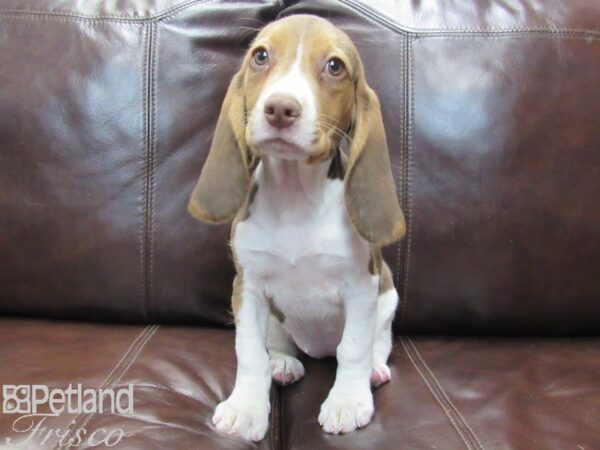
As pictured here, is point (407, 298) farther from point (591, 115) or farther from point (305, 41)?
point (305, 41)

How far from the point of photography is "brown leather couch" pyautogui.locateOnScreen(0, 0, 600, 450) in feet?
6.00

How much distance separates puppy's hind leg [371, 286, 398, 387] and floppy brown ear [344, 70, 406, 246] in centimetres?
28

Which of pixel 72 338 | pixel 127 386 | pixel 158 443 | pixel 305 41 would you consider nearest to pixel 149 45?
pixel 305 41

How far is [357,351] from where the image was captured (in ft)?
4.75

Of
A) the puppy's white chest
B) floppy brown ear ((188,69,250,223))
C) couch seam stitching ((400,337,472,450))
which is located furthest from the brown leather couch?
floppy brown ear ((188,69,250,223))

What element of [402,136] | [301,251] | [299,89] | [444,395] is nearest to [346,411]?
[444,395]

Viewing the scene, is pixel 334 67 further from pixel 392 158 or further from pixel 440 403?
pixel 440 403

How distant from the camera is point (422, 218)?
6.02ft

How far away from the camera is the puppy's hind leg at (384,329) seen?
1607 mm

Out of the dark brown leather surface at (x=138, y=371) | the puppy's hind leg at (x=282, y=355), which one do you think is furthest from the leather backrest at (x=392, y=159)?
the puppy's hind leg at (x=282, y=355)

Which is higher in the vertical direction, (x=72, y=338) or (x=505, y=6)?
(x=505, y=6)

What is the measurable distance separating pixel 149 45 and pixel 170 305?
74 centimetres

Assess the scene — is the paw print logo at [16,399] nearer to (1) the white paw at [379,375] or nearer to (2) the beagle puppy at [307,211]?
(2) the beagle puppy at [307,211]

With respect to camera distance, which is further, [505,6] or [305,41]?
[505,6]
